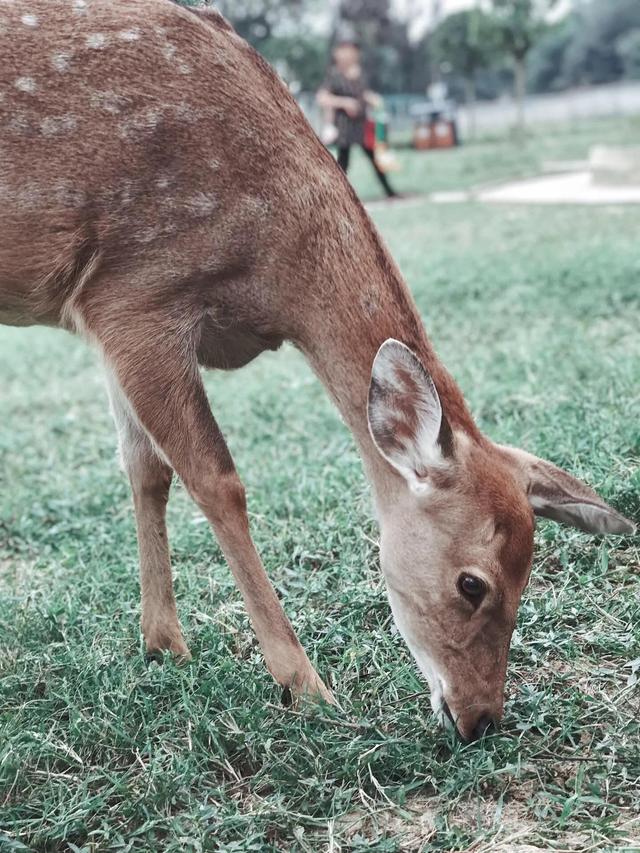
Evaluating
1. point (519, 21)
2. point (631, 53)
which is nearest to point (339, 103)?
point (519, 21)

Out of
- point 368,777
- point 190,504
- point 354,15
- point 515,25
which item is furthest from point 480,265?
point 354,15

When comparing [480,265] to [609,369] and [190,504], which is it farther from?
[190,504]

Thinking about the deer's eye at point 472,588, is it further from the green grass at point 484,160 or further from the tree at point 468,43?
the tree at point 468,43

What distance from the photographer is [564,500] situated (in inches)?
110

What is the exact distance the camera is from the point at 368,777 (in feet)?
8.41

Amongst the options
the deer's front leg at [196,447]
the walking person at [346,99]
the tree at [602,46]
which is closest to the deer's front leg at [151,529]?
the deer's front leg at [196,447]

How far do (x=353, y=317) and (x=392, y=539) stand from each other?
62cm

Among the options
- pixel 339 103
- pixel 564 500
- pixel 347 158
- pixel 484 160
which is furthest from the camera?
pixel 484 160

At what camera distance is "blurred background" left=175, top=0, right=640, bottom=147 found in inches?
1330

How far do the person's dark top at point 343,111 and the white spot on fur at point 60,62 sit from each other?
30.5 ft

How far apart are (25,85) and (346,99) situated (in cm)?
983

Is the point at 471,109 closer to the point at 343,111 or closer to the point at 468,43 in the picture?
the point at 468,43

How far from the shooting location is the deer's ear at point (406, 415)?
2574 mm

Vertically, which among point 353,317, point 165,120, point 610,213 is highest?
point 165,120
